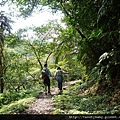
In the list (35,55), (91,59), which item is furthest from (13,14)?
(91,59)

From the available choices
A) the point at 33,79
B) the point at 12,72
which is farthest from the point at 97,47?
the point at 33,79

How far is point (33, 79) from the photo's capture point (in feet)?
52.5

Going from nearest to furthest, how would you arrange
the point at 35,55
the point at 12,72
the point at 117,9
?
the point at 117,9 → the point at 12,72 → the point at 35,55

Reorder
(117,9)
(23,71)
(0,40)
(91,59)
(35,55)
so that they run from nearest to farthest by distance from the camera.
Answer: (117,9) → (91,59) → (0,40) → (23,71) → (35,55)

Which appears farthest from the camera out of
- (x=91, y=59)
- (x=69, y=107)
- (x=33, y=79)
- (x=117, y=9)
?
(x=33, y=79)

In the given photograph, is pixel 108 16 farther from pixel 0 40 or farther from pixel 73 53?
pixel 0 40

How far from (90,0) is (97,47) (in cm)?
194

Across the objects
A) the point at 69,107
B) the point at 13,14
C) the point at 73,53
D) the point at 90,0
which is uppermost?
the point at 13,14

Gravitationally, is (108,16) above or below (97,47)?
above

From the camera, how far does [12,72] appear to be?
1365cm

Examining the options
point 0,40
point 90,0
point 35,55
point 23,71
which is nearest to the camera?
point 90,0

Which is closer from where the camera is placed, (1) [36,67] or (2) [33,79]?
(2) [33,79]

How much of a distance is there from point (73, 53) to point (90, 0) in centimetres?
565

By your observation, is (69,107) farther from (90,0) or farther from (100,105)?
(90,0)
